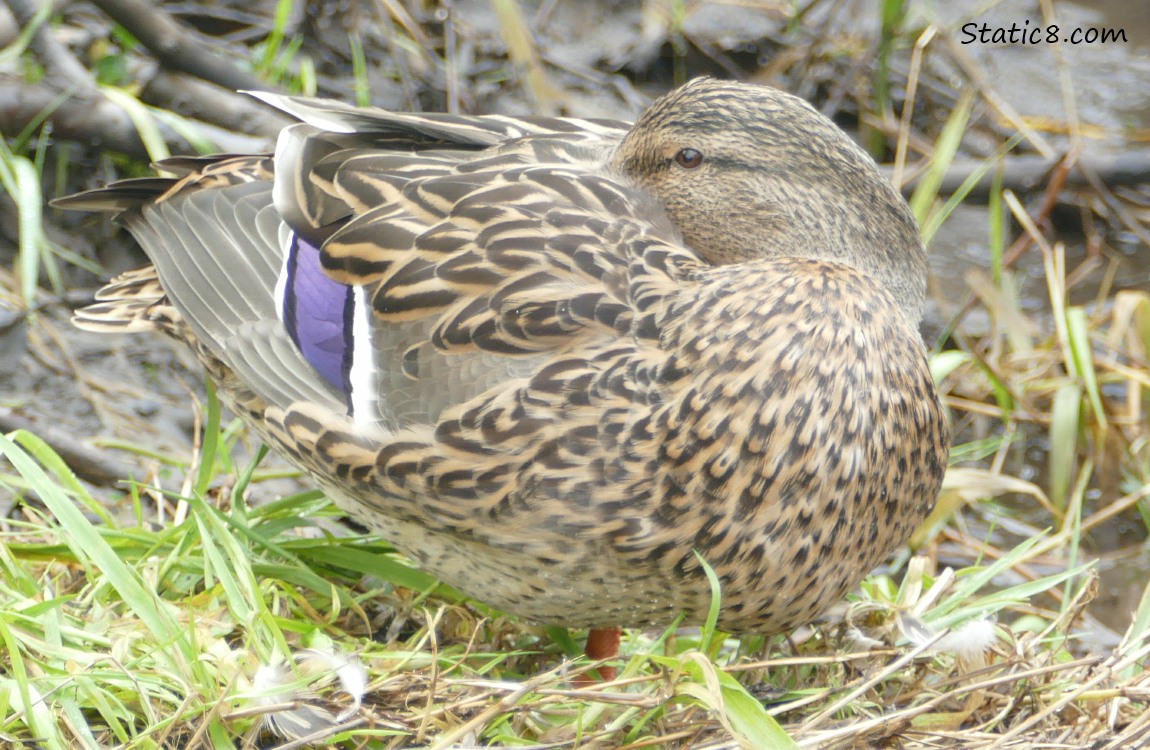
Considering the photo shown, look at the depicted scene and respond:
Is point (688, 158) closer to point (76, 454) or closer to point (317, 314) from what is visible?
point (317, 314)

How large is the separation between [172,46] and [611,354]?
87.1 inches

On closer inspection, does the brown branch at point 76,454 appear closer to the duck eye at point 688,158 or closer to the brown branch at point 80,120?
the brown branch at point 80,120

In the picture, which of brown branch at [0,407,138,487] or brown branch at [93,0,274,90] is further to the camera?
brown branch at [93,0,274,90]

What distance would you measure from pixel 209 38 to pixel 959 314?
2524 mm

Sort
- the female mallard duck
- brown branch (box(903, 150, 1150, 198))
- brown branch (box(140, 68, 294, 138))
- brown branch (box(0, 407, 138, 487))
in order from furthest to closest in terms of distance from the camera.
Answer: brown branch (box(903, 150, 1150, 198))
brown branch (box(140, 68, 294, 138))
brown branch (box(0, 407, 138, 487))
the female mallard duck

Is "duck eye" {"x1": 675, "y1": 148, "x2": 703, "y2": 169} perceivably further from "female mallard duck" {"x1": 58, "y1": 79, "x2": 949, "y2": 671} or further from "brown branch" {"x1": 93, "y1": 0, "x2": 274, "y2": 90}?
"brown branch" {"x1": 93, "y1": 0, "x2": 274, "y2": 90}

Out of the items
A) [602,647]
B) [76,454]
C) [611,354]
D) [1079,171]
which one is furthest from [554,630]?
[1079,171]

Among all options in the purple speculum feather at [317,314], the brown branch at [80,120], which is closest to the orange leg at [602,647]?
the purple speculum feather at [317,314]

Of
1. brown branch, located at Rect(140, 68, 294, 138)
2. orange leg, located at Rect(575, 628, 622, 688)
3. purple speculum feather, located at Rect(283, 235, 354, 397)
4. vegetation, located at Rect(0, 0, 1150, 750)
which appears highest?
brown branch, located at Rect(140, 68, 294, 138)

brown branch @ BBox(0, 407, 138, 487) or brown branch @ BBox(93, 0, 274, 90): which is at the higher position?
brown branch @ BBox(93, 0, 274, 90)

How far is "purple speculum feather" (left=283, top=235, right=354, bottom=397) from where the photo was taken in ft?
9.23

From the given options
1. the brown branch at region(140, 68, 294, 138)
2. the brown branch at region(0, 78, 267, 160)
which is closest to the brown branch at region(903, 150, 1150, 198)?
the brown branch at region(140, 68, 294, 138)

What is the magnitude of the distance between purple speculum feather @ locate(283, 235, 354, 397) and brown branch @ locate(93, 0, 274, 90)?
1.35m

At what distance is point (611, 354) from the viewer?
8.23 feet
